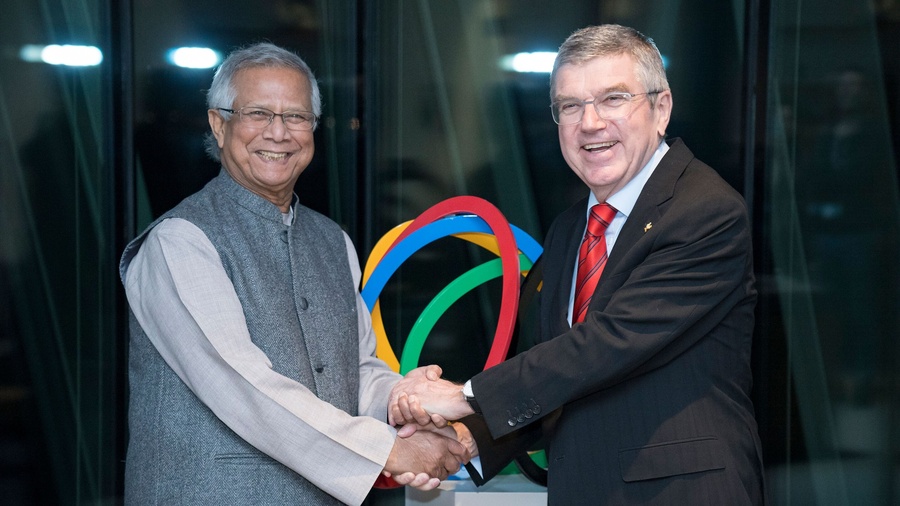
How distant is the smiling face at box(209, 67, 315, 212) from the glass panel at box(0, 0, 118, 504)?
1.31 metres

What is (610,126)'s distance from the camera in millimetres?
Result: 2273

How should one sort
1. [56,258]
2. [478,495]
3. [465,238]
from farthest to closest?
[56,258], [465,238], [478,495]

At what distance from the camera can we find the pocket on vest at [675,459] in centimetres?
205

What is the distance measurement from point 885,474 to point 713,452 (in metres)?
1.90

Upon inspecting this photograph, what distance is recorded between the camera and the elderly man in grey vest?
7.33 ft

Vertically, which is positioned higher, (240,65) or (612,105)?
(240,65)

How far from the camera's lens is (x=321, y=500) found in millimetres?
2381

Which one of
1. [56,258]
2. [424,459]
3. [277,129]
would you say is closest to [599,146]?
[277,129]

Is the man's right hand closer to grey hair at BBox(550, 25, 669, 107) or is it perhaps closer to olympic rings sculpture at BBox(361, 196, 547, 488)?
olympic rings sculpture at BBox(361, 196, 547, 488)

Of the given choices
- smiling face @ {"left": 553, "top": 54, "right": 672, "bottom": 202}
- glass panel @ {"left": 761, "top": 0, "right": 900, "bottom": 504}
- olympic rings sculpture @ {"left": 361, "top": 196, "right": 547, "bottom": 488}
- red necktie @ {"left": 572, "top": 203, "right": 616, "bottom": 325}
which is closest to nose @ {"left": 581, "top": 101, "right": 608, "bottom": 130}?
smiling face @ {"left": 553, "top": 54, "right": 672, "bottom": 202}

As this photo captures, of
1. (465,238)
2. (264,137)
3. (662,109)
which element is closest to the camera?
(662,109)

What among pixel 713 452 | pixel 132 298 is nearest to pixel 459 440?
pixel 713 452

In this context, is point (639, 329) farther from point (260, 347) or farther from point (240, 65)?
point (240, 65)

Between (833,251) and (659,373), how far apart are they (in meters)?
1.80
